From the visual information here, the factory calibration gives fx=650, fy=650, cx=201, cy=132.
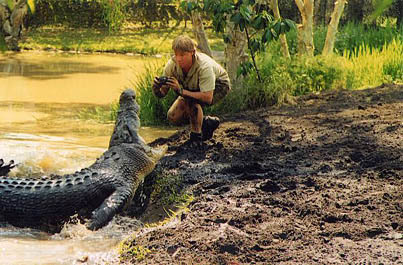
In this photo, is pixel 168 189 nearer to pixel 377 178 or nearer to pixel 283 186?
pixel 283 186

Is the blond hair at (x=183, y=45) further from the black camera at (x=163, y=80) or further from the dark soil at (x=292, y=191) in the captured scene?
the dark soil at (x=292, y=191)

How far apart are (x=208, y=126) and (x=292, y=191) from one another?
1.99 m

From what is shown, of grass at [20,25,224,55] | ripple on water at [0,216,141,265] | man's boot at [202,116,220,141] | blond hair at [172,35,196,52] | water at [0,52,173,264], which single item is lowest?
grass at [20,25,224,55]

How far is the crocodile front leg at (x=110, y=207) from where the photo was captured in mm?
4786

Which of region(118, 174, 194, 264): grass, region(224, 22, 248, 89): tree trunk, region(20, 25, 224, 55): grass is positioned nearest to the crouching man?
region(118, 174, 194, 264): grass

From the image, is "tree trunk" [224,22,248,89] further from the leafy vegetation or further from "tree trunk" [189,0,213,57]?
"tree trunk" [189,0,213,57]

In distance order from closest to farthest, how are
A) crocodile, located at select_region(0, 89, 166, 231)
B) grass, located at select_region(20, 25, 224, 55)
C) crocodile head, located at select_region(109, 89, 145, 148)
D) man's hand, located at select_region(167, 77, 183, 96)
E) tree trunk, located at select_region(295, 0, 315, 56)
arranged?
crocodile, located at select_region(0, 89, 166, 231), man's hand, located at select_region(167, 77, 183, 96), crocodile head, located at select_region(109, 89, 145, 148), tree trunk, located at select_region(295, 0, 315, 56), grass, located at select_region(20, 25, 224, 55)

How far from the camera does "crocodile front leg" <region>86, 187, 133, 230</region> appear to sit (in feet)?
15.7

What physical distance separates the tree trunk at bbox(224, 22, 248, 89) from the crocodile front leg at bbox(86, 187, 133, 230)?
4066mm

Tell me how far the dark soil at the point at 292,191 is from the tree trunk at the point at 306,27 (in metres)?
3.09

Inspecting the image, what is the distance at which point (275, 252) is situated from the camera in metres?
3.75

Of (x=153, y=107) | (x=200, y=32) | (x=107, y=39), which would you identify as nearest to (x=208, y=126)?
(x=153, y=107)

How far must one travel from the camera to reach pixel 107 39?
20234mm

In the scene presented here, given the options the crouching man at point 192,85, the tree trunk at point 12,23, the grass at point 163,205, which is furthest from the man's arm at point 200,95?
the tree trunk at point 12,23
